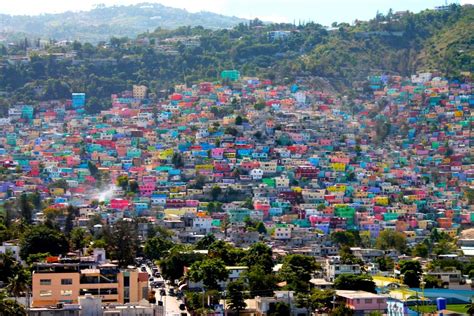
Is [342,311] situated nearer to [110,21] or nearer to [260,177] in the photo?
[260,177]

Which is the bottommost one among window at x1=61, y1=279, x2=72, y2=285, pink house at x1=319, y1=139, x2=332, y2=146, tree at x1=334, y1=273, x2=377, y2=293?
pink house at x1=319, y1=139, x2=332, y2=146

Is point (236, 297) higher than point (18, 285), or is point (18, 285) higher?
point (18, 285)

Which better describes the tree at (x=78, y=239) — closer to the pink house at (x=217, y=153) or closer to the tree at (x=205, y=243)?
the tree at (x=205, y=243)

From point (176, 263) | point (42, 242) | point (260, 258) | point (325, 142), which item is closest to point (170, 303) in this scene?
point (176, 263)

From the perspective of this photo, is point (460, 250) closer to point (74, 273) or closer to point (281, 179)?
point (281, 179)

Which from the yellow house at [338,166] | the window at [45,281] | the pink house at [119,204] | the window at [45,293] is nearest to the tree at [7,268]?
the window at [45,281]

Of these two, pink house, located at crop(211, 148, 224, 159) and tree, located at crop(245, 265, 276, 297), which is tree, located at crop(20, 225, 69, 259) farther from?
pink house, located at crop(211, 148, 224, 159)

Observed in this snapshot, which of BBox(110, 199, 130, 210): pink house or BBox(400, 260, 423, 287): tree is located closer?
BBox(400, 260, 423, 287): tree

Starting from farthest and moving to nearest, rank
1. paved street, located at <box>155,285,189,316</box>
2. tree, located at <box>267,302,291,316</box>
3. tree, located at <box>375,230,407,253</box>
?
1. tree, located at <box>375,230,407,253</box>
2. paved street, located at <box>155,285,189,316</box>
3. tree, located at <box>267,302,291,316</box>

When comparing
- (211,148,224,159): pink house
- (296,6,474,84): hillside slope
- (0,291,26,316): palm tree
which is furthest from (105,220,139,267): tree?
(296,6,474,84): hillside slope
